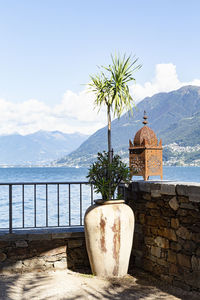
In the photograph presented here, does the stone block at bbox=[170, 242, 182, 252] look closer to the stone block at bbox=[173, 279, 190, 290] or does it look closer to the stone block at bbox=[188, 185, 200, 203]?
the stone block at bbox=[173, 279, 190, 290]

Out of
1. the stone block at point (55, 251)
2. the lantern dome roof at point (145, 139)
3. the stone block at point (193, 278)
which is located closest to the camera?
the stone block at point (193, 278)

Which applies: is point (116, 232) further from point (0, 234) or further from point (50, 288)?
point (0, 234)

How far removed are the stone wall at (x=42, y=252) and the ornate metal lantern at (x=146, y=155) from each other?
140 cm

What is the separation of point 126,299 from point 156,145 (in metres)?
2.61

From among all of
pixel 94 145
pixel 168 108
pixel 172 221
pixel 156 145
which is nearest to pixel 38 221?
pixel 156 145

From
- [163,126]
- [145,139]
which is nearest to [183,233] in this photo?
[145,139]

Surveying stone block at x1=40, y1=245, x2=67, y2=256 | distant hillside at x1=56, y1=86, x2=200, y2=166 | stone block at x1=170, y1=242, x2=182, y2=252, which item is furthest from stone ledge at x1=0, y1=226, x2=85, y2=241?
distant hillside at x1=56, y1=86, x2=200, y2=166

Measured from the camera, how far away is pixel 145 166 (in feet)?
17.5

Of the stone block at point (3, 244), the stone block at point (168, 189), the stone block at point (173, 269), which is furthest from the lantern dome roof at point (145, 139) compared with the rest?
the stone block at point (3, 244)

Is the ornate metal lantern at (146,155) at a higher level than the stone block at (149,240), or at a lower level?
higher

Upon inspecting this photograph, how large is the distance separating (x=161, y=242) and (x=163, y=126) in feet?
376

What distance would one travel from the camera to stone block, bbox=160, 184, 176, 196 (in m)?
3.82

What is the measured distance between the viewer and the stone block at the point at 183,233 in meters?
3.68

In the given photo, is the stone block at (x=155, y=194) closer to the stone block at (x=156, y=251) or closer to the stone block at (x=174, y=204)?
the stone block at (x=174, y=204)
